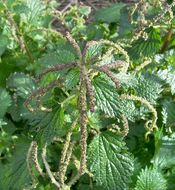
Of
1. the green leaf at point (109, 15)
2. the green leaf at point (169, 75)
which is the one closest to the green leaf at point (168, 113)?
the green leaf at point (169, 75)

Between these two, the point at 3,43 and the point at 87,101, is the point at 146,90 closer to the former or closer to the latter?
the point at 87,101

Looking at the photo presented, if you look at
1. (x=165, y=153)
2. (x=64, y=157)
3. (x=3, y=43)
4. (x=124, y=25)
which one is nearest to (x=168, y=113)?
(x=165, y=153)

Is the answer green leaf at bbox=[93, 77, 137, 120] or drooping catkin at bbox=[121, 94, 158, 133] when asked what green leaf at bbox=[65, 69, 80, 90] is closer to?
green leaf at bbox=[93, 77, 137, 120]

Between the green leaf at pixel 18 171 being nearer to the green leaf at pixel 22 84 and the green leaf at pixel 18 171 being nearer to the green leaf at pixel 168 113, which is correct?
the green leaf at pixel 22 84

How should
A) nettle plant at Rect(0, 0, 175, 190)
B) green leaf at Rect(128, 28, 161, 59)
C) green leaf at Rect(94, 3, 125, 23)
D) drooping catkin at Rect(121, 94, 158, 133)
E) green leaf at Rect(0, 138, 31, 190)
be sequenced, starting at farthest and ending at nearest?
green leaf at Rect(94, 3, 125, 23) → green leaf at Rect(128, 28, 161, 59) → green leaf at Rect(0, 138, 31, 190) → drooping catkin at Rect(121, 94, 158, 133) → nettle plant at Rect(0, 0, 175, 190)

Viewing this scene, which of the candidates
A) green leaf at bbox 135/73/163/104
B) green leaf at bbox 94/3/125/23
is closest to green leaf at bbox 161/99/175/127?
green leaf at bbox 135/73/163/104

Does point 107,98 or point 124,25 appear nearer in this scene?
point 107,98
